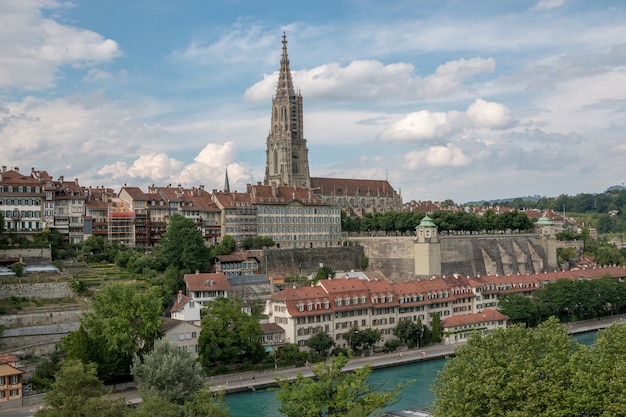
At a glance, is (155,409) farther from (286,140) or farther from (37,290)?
(286,140)

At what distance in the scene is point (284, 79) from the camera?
350 ft

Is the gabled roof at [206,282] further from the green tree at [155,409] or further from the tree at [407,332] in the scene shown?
the green tree at [155,409]

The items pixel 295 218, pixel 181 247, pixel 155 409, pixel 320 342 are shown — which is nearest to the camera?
pixel 155 409

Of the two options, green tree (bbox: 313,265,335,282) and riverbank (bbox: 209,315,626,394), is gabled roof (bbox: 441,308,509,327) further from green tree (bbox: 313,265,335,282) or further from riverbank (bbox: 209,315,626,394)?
green tree (bbox: 313,265,335,282)

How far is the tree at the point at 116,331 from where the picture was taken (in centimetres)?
4059

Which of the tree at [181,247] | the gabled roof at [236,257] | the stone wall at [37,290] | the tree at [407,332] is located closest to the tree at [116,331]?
the stone wall at [37,290]

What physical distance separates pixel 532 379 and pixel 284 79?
85.8m

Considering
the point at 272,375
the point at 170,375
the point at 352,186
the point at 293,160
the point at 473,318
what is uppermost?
the point at 293,160

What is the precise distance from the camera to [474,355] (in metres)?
27.6

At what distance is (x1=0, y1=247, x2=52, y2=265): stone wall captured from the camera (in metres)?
57.3

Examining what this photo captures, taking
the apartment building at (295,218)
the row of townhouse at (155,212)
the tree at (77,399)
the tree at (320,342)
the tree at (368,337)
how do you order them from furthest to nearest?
the apartment building at (295,218), the row of townhouse at (155,212), the tree at (368,337), the tree at (320,342), the tree at (77,399)

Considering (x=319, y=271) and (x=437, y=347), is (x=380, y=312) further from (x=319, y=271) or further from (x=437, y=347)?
(x=319, y=271)

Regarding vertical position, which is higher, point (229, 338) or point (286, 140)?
point (286, 140)

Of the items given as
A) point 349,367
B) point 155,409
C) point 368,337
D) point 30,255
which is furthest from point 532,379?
point 30,255
